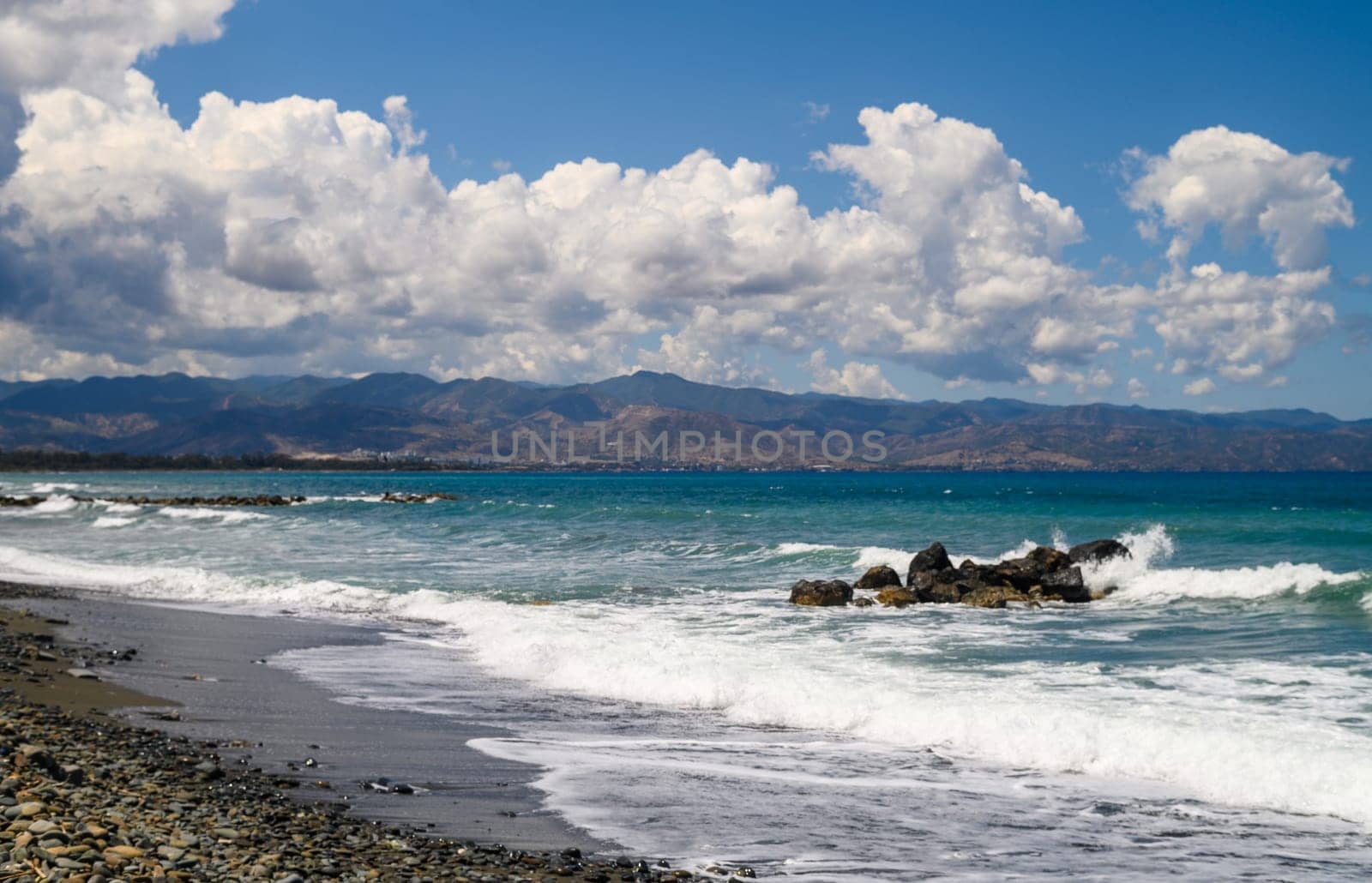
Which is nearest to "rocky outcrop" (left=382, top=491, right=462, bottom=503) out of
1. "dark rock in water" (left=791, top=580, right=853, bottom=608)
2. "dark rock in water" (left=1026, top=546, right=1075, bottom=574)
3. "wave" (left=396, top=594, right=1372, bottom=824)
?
"dark rock in water" (left=791, top=580, right=853, bottom=608)

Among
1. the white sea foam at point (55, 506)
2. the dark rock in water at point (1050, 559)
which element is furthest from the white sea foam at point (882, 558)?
the white sea foam at point (55, 506)

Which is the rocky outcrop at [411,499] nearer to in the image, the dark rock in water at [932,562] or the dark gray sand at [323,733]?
the dark rock in water at [932,562]

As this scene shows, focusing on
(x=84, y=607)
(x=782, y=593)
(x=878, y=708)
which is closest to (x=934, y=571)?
(x=782, y=593)

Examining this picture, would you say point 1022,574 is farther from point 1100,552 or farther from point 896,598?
point 1100,552

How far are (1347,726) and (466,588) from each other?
21.6 meters

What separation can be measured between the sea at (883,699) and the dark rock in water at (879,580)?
2.24 meters

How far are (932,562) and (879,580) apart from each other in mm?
1632

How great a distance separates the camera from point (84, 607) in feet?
79.6

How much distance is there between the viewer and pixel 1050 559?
2717 centimetres

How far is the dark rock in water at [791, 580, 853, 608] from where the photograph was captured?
25.2 metres

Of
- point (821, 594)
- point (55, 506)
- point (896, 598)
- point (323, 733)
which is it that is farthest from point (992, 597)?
point (55, 506)

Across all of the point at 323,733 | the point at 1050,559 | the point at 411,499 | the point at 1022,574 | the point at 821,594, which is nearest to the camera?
the point at 323,733

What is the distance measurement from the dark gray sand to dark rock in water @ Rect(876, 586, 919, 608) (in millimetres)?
12207

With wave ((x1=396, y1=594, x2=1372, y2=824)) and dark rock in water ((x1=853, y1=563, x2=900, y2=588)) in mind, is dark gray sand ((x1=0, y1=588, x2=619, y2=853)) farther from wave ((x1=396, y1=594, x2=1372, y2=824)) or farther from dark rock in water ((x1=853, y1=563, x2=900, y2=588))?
dark rock in water ((x1=853, y1=563, x2=900, y2=588))
